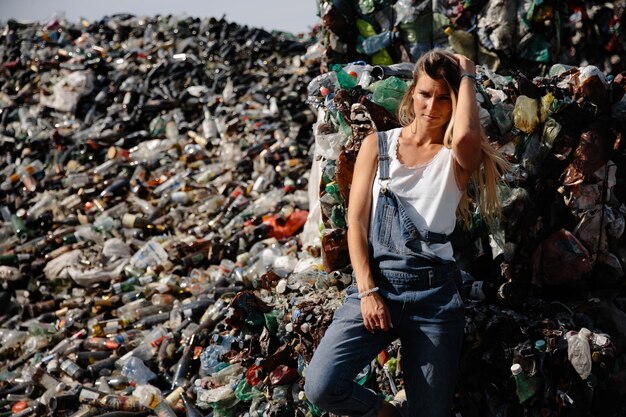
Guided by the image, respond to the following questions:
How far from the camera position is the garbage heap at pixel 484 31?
19.2 feet

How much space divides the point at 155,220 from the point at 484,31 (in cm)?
422

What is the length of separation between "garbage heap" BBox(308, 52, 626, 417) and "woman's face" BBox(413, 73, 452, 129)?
2.60 feet

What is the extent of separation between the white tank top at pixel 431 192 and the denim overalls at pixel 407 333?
34 mm

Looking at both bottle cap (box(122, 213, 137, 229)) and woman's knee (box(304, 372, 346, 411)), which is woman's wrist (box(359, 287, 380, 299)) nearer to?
woman's knee (box(304, 372, 346, 411))

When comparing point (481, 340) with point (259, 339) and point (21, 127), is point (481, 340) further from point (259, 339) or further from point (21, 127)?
point (21, 127)

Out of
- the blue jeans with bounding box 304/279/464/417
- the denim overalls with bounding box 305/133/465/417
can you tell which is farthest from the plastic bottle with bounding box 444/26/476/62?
the blue jeans with bounding box 304/279/464/417

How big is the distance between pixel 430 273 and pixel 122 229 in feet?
19.4

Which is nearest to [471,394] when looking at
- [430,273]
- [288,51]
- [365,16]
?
[430,273]

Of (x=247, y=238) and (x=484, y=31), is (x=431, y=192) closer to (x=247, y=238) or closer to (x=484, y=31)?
(x=484, y=31)

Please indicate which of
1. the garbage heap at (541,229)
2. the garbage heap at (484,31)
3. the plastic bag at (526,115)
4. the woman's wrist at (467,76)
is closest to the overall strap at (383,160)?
the woman's wrist at (467,76)

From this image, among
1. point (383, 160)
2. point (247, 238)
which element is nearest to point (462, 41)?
point (247, 238)

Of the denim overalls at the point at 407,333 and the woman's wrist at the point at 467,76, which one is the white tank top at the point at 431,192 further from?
the woman's wrist at the point at 467,76

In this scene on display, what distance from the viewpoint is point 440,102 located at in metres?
2.70

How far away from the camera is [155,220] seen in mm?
7840
